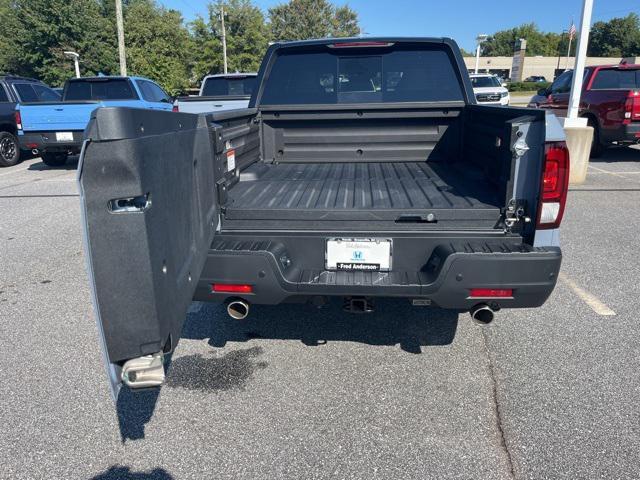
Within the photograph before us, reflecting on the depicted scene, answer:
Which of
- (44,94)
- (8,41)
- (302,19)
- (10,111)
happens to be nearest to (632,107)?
(10,111)

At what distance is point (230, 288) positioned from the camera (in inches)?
107

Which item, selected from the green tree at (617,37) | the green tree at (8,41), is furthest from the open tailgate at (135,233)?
the green tree at (617,37)

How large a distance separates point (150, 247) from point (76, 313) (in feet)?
9.57

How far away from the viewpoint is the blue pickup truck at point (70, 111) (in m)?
10.5

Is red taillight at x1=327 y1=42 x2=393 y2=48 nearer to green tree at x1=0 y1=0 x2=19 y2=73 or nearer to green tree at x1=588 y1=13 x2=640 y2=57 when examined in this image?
green tree at x1=0 y1=0 x2=19 y2=73

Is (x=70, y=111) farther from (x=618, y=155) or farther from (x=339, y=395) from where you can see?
(x=618, y=155)

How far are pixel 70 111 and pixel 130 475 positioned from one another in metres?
10.1

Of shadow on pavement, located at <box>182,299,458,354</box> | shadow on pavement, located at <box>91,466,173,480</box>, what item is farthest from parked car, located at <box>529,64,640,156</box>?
shadow on pavement, located at <box>91,466,173,480</box>

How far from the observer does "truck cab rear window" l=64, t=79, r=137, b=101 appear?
11398 mm

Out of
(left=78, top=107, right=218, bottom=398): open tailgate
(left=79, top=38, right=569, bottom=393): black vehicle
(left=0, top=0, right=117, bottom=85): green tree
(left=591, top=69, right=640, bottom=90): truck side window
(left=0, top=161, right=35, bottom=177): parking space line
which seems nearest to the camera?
(left=78, top=107, right=218, bottom=398): open tailgate

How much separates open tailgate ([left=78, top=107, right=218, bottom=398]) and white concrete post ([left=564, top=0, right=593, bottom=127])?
9248 mm

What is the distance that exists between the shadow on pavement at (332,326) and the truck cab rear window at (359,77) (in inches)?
71.2

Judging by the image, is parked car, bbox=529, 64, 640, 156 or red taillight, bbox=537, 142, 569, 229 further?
parked car, bbox=529, 64, 640, 156

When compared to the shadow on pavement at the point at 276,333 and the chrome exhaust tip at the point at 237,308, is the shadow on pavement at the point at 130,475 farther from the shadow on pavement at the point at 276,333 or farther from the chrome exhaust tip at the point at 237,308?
the chrome exhaust tip at the point at 237,308
